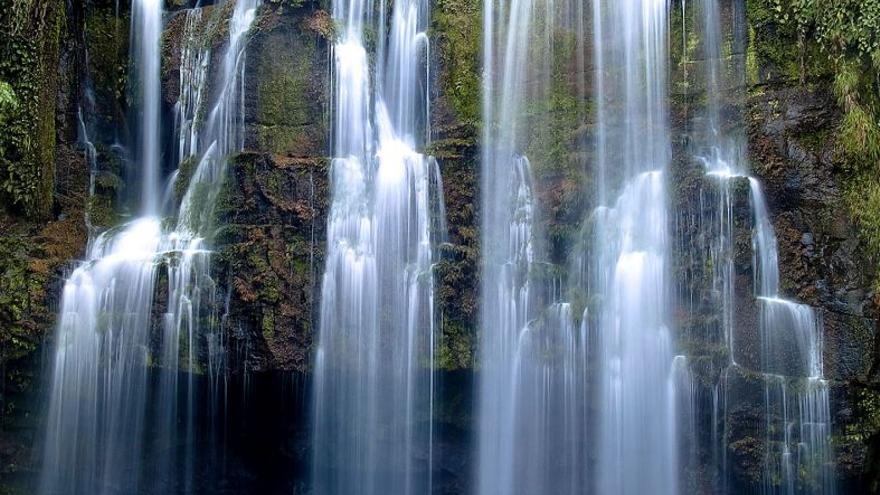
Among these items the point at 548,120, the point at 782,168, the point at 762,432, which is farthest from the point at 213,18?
the point at 762,432

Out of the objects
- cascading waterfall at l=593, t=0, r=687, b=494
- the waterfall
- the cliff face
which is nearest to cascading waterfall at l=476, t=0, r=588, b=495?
the cliff face

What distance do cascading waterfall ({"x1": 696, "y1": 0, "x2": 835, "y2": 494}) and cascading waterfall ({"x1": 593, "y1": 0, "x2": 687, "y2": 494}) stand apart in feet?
2.30

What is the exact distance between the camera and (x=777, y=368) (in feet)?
38.0

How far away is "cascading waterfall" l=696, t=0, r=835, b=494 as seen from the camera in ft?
37.3

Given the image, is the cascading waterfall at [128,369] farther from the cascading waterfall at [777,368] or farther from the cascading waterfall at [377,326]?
the cascading waterfall at [777,368]

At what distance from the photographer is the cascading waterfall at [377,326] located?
1260cm

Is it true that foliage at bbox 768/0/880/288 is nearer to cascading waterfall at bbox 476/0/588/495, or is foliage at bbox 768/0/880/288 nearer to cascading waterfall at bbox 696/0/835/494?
cascading waterfall at bbox 696/0/835/494

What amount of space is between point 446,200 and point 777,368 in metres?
5.16

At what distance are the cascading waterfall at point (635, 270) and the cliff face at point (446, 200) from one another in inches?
13.2

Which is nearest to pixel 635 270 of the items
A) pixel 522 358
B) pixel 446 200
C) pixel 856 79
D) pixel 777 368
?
pixel 522 358

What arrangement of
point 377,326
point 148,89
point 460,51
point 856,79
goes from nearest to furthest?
point 856,79, point 377,326, point 460,51, point 148,89

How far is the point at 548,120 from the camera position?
Answer: 14070mm

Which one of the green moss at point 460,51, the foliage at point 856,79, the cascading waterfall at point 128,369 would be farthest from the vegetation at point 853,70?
the cascading waterfall at point 128,369

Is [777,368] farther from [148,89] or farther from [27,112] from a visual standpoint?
[27,112]
